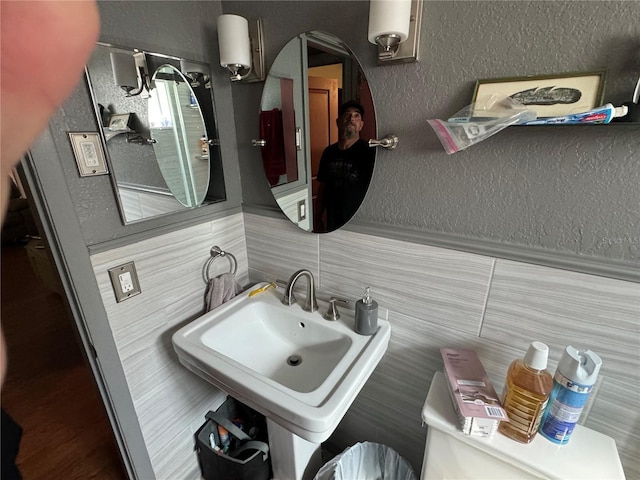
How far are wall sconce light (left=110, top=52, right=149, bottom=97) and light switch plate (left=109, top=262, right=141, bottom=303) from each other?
491mm

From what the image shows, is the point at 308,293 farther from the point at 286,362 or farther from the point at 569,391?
the point at 569,391

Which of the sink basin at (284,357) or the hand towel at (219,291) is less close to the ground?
the hand towel at (219,291)

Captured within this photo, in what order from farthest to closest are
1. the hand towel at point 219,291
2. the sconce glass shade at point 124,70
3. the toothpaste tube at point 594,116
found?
the hand towel at point 219,291 → the sconce glass shade at point 124,70 → the toothpaste tube at point 594,116

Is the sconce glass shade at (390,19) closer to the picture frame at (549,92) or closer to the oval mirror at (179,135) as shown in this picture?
the picture frame at (549,92)

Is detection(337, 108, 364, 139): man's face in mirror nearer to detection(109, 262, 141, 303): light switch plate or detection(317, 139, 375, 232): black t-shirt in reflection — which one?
detection(317, 139, 375, 232): black t-shirt in reflection

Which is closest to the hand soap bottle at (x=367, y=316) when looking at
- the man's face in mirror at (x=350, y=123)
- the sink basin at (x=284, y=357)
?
the sink basin at (x=284, y=357)

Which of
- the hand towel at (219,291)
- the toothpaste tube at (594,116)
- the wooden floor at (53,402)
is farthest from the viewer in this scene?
the wooden floor at (53,402)

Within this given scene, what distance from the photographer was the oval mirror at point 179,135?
91cm

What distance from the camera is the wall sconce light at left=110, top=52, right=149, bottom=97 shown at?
79 cm

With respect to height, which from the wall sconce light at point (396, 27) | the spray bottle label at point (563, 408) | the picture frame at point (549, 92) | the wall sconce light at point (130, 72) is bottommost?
the spray bottle label at point (563, 408)

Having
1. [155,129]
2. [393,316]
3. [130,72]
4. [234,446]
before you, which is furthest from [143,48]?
[234,446]

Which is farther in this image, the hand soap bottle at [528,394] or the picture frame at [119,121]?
the picture frame at [119,121]

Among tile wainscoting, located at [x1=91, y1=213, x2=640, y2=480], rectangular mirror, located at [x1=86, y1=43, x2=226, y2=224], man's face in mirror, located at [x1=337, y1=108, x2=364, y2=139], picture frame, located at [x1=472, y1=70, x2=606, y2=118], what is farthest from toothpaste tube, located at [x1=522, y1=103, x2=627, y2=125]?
rectangular mirror, located at [x1=86, y1=43, x2=226, y2=224]

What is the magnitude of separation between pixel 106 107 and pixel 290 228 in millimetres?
626
